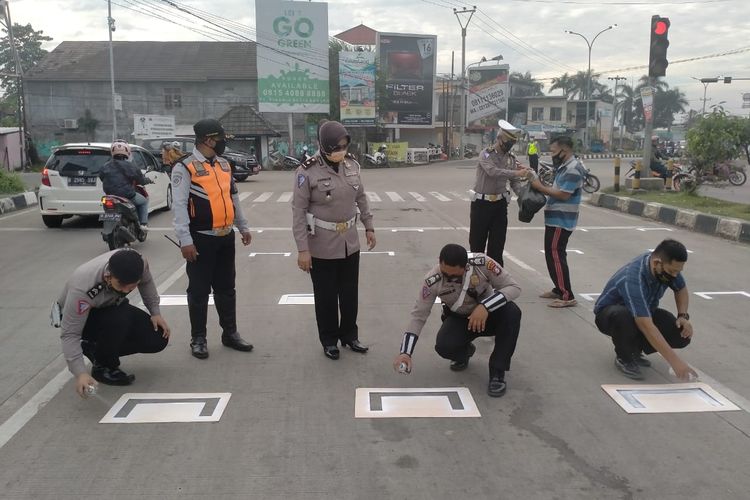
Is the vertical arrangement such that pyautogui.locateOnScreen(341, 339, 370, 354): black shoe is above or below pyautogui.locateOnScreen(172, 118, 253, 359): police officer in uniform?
below

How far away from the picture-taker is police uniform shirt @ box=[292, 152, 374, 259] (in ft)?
15.5

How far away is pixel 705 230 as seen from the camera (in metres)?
11.7

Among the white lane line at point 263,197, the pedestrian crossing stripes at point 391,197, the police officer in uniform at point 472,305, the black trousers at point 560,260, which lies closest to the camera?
the police officer in uniform at point 472,305

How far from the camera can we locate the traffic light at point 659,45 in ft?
43.5

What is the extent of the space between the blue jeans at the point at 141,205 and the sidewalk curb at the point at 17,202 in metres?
5.87

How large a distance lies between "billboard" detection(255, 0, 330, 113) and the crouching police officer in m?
33.4

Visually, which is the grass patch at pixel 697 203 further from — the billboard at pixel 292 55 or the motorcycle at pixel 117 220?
the billboard at pixel 292 55

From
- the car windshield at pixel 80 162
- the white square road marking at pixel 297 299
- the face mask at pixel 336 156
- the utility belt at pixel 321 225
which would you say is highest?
the face mask at pixel 336 156

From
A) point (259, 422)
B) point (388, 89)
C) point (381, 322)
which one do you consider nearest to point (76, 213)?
point (381, 322)

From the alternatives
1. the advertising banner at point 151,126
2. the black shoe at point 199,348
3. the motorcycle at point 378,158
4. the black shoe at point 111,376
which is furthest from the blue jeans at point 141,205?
the motorcycle at point 378,158

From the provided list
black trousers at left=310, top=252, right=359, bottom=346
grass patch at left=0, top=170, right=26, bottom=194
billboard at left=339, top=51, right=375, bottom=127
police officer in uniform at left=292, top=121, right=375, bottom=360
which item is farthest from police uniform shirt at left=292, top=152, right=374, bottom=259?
billboard at left=339, top=51, right=375, bottom=127

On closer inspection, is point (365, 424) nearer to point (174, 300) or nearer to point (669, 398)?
point (669, 398)

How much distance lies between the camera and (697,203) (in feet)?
45.9

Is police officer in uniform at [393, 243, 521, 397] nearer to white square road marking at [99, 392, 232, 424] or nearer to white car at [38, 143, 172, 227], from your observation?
white square road marking at [99, 392, 232, 424]
